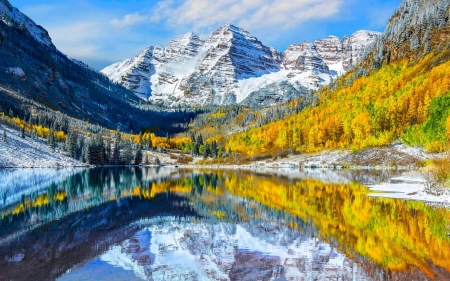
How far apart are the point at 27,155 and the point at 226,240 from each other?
411 feet

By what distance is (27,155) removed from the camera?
134 m

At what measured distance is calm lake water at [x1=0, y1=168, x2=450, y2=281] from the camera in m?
19.0

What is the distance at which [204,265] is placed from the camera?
2056cm

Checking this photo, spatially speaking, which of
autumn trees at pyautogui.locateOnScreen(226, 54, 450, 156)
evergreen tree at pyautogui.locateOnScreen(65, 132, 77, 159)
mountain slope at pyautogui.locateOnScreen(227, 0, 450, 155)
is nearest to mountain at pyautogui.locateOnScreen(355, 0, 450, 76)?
mountain slope at pyautogui.locateOnScreen(227, 0, 450, 155)

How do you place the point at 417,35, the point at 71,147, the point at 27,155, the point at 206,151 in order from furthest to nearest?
the point at 206,151 → the point at 417,35 → the point at 71,147 → the point at 27,155

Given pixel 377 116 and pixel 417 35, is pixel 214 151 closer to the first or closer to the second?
pixel 377 116

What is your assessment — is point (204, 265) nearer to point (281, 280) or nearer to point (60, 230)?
point (281, 280)

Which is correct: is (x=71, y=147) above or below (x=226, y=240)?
above

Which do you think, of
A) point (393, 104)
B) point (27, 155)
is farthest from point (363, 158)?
point (27, 155)

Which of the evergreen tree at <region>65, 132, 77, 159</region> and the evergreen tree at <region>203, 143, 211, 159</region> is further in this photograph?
the evergreen tree at <region>203, 143, 211, 159</region>

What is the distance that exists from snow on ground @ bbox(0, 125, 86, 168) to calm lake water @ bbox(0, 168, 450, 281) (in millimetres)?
88157

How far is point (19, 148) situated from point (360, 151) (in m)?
110

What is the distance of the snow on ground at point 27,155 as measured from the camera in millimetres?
124125

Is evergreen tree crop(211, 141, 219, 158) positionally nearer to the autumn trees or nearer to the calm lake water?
the autumn trees
